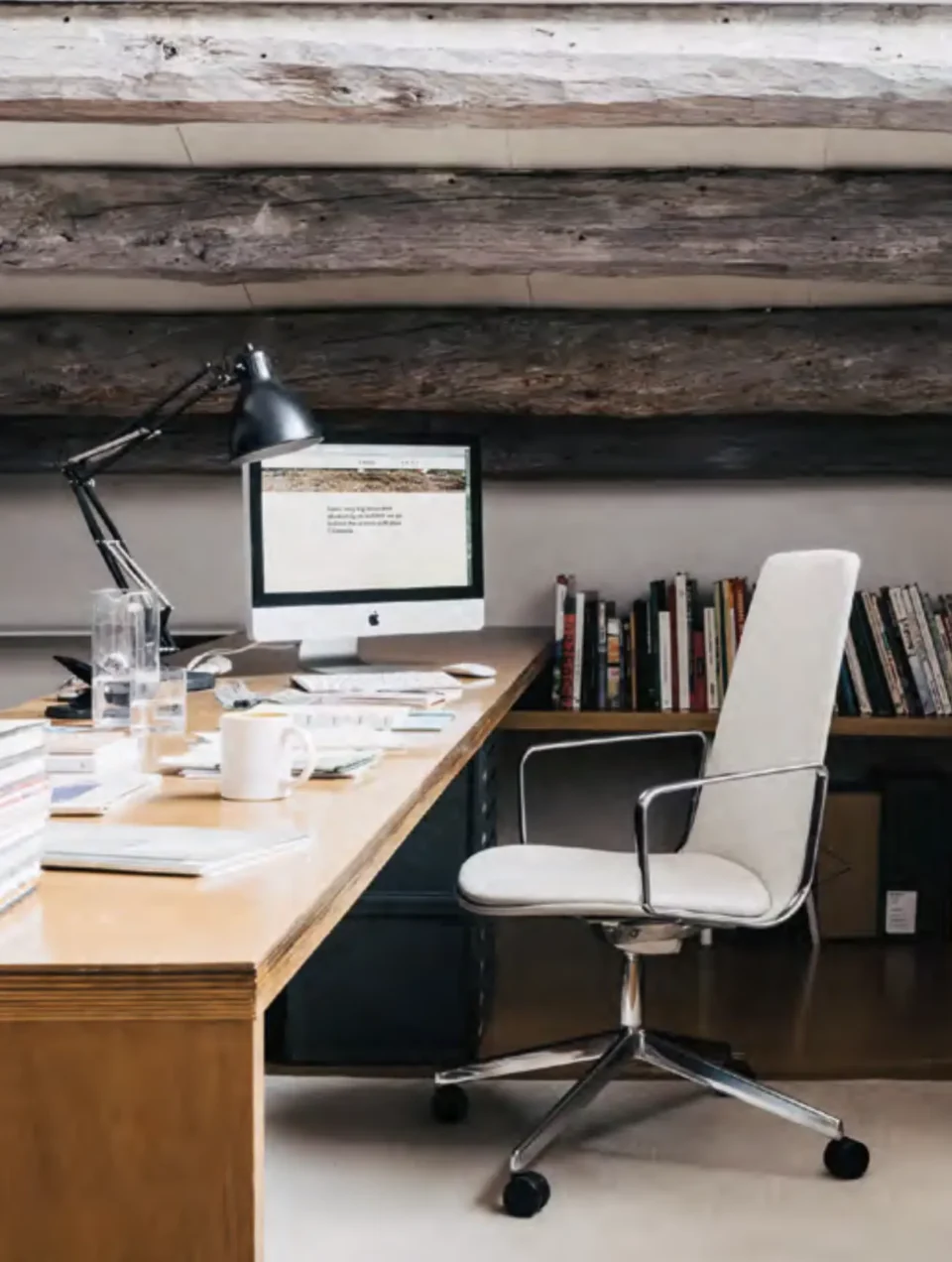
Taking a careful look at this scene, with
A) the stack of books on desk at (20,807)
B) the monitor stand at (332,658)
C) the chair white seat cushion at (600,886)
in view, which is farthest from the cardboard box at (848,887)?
the stack of books on desk at (20,807)

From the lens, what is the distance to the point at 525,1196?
248 cm

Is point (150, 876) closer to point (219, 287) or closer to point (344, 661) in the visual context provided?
point (344, 661)

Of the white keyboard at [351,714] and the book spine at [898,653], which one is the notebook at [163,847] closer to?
the white keyboard at [351,714]

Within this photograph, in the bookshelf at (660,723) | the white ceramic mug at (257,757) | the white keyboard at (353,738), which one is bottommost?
the bookshelf at (660,723)

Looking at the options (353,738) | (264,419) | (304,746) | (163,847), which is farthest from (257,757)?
(264,419)

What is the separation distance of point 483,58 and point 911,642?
67.4 inches

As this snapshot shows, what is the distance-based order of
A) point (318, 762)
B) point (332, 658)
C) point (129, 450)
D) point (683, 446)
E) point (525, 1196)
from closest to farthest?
point (318, 762) → point (525, 1196) → point (129, 450) → point (332, 658) → point (683, 446)

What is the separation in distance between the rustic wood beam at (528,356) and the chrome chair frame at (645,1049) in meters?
1.58

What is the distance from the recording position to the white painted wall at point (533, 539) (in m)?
4.27

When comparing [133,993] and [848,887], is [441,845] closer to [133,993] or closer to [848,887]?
[848,887]

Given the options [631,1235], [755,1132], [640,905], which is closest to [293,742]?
[640,905]

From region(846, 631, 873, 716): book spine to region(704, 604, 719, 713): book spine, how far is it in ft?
1.04

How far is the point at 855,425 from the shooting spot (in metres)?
4.18

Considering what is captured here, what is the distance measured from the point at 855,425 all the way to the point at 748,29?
133 cm
